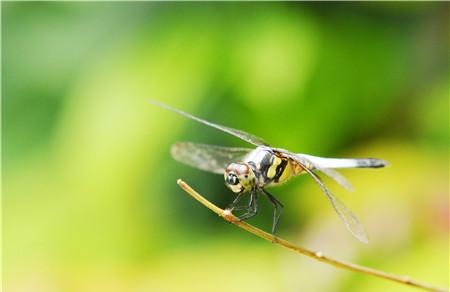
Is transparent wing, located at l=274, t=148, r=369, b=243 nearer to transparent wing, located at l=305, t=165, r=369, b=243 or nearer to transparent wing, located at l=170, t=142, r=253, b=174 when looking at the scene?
transparent wing, located at l=305, t=165, r=369, b=243

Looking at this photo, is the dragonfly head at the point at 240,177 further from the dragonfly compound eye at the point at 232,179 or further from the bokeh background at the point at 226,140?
the bokeh background at the point at 226,140

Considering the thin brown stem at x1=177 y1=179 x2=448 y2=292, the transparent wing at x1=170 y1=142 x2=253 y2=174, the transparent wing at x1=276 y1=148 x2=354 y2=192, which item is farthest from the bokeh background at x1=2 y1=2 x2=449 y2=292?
the thin brown stem at x1=177 y1=179 x2=448 y2=292

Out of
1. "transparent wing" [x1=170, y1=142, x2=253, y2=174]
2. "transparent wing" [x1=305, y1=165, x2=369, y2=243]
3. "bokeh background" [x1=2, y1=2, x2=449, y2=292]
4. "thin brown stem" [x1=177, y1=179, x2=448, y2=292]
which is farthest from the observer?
"bokeh background" [x1=2, y1=2, x2=449, y2=292]

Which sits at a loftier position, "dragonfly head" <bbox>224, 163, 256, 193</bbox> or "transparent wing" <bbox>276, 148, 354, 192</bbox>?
"transparent wing" <bbox>276, 148, 354, 192</bbox>

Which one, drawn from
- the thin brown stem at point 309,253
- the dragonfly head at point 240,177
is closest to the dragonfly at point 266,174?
the dragonfly head at point 240,177

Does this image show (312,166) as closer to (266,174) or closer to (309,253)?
(266,174)
